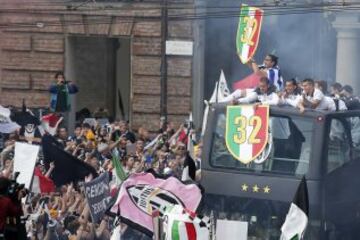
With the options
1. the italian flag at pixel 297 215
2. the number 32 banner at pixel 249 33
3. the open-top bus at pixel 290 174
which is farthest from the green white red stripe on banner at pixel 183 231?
the number 32 banner at pixel 249 33

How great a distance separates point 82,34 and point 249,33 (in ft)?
30.6

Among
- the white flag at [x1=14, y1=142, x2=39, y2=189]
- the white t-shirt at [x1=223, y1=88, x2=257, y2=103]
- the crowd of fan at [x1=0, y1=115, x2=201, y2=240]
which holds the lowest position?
the crowd of fan at [x1=0, y1=115, x2=201, y2=240]

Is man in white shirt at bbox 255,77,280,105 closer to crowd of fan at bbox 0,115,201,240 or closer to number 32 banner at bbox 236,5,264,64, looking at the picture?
crowd of fan at bbox 0,115,201,240

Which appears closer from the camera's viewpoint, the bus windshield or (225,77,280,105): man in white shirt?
the bus windshield

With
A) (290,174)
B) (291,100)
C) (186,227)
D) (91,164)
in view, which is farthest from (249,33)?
(186,227)

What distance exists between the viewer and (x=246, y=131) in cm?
1361

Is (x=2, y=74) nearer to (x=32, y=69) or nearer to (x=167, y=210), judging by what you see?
(x=32, y=69)

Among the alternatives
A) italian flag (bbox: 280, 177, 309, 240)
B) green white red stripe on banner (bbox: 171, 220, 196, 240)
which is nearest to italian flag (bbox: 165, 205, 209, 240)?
green white red stripe on banner (bbox: 171, 220, 196, 240)

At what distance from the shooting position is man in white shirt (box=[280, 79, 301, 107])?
13600mm

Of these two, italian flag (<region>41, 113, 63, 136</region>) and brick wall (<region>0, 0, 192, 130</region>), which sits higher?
brick wall (<region>0, 0, 192, 130</region>)

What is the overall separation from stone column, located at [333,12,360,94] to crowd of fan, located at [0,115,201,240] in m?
2.71

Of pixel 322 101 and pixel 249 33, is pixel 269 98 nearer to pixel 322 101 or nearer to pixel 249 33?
pixel 322 101

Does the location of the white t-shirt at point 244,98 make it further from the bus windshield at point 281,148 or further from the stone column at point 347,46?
the stone column at point 347,46

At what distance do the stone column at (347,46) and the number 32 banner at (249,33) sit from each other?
17.6ft
